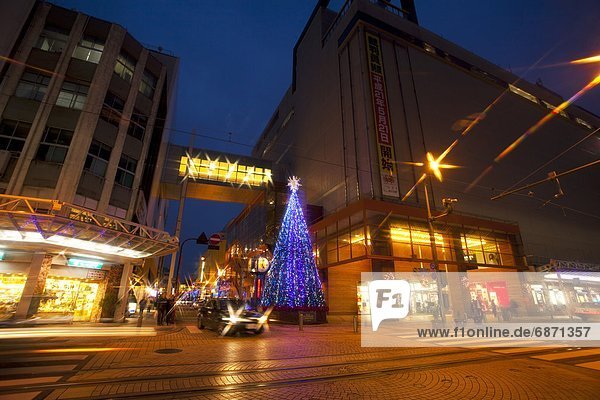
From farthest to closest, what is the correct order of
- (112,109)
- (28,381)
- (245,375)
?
1. (112,109)
2. (245,375)
3. (28,381)

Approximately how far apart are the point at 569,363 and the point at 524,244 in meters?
27.9

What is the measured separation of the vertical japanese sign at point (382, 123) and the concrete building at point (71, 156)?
1755 cm

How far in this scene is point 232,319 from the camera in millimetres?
13672

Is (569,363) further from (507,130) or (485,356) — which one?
(507,130)

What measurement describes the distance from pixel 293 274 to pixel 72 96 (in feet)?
69.7

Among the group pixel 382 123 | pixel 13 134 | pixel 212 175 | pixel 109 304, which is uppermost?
pixel 212 175

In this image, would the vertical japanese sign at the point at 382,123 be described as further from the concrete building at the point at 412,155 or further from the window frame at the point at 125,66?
the window frame at the point at 125,66

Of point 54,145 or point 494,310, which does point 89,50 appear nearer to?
point 54,145

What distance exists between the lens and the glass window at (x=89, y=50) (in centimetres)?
2256

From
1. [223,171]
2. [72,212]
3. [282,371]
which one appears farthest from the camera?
[223,171]

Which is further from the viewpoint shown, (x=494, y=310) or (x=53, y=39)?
(x=494, y=310)

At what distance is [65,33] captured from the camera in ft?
74.9

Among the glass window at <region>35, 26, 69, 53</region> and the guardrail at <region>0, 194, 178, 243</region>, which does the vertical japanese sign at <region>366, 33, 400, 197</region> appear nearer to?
the guardrail at <region>0, 194, 178, 243</region>

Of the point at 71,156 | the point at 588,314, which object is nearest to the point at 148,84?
the point at 71,156
